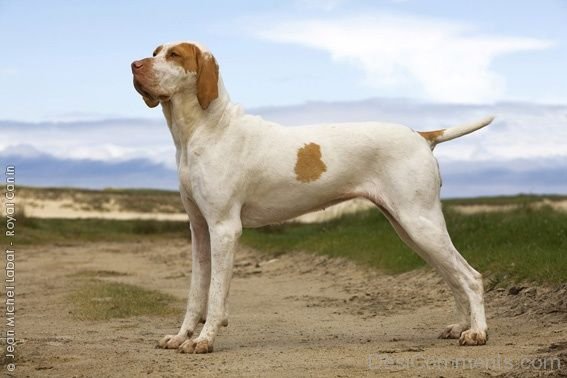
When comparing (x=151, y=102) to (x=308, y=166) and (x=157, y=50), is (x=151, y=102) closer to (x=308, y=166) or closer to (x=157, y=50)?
(x=157, y=50)

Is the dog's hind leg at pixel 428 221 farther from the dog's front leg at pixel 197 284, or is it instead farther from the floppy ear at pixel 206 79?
the floppy ear at pixel 206 79

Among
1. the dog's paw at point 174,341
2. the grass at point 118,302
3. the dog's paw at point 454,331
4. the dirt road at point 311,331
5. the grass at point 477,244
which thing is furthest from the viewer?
the grass at point 118,302

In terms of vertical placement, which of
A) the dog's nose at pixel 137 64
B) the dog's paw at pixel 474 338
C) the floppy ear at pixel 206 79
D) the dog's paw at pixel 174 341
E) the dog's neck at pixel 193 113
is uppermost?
the dog's nose at pixel 137 64

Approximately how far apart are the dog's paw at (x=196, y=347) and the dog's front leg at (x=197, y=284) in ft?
1.18

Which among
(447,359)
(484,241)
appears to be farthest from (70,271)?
(447,359)

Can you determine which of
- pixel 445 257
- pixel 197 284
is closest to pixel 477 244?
pixel 445 257

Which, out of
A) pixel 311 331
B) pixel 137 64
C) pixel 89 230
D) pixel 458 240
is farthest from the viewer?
pixel 89 230

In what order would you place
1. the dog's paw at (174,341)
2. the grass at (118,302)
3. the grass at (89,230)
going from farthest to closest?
1. the grass at (89,230)
2. the grass at (118,302)
3. the dog's paw at (174,341)

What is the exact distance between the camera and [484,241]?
15766 millimetres

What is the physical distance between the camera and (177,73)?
900cm

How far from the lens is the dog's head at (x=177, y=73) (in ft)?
29.3

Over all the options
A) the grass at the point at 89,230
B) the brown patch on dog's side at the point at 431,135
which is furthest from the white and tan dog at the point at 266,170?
the grass at the point at 89,230

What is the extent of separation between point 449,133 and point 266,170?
178 centimetres

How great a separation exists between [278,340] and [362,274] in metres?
7.05
